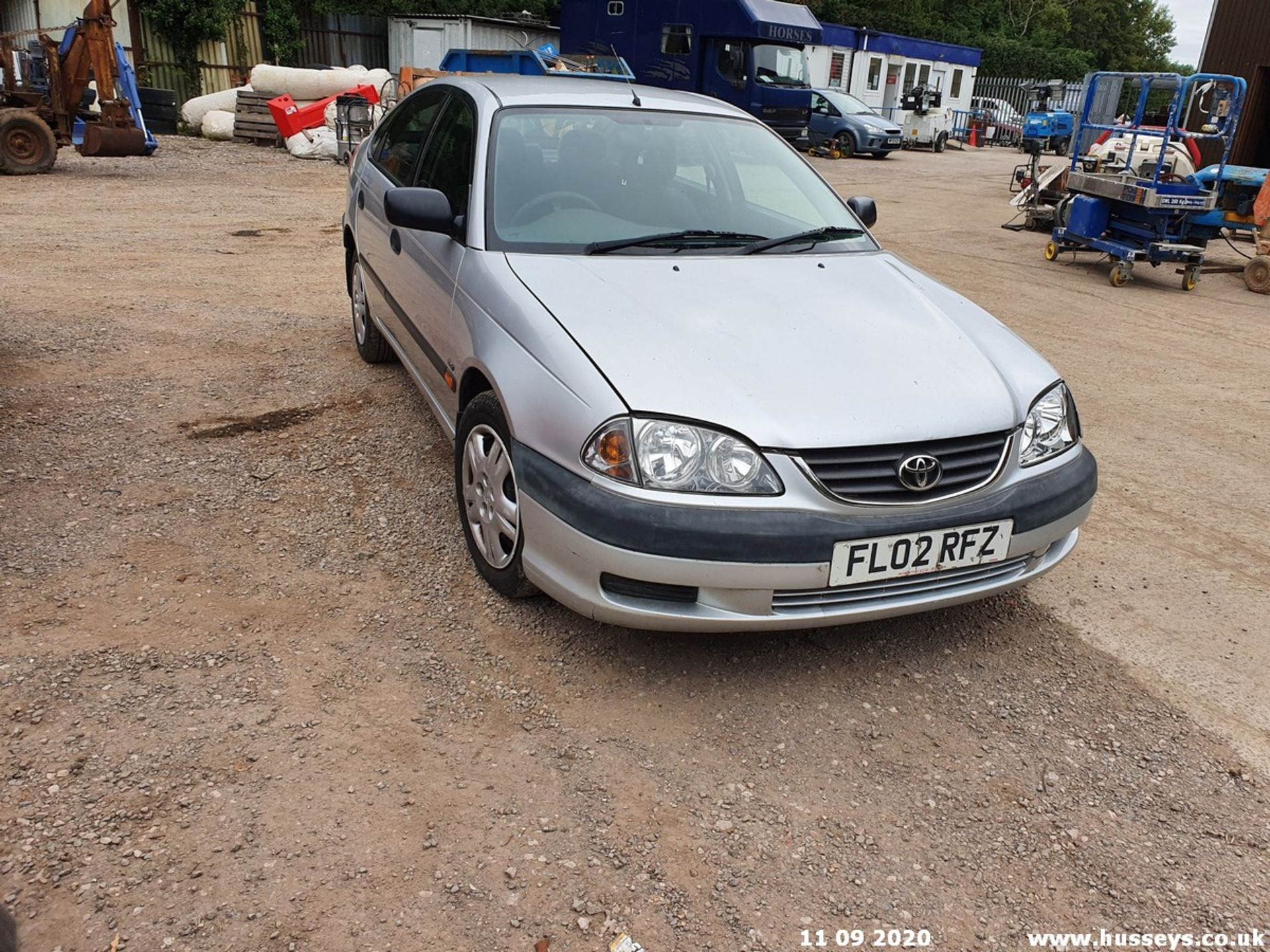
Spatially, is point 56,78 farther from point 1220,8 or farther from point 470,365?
point 1220,8

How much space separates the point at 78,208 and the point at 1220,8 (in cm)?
1879

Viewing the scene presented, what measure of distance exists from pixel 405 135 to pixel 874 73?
1177 inches

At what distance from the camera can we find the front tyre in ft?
10.2

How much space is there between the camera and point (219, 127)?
Result: 60.7 ft

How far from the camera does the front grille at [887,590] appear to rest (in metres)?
2.73

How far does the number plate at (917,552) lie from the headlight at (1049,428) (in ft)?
0.93

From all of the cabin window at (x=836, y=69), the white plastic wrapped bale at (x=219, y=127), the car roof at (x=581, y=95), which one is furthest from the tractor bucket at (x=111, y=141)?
the cabin window at (x=836, y=69)

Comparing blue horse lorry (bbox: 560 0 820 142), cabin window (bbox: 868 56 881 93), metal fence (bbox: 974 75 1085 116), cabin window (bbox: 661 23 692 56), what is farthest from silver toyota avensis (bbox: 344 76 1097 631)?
metal fence (bbox: 974 75 1085 116)

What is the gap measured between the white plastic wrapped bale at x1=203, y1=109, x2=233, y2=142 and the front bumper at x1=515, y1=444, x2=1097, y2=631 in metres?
18.4

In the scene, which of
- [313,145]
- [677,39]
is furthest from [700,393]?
[677,39]

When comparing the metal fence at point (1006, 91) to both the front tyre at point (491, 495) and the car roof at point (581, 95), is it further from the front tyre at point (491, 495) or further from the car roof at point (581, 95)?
the front tyre at point (491, 495)

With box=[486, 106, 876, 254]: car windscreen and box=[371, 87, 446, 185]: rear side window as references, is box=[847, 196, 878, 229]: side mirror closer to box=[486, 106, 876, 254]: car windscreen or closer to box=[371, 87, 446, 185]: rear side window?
box=[486, 106, 876, 254]: car windscreen

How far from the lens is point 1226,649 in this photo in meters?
3.33

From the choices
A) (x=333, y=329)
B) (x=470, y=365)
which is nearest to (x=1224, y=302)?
(x=333, y=329)
